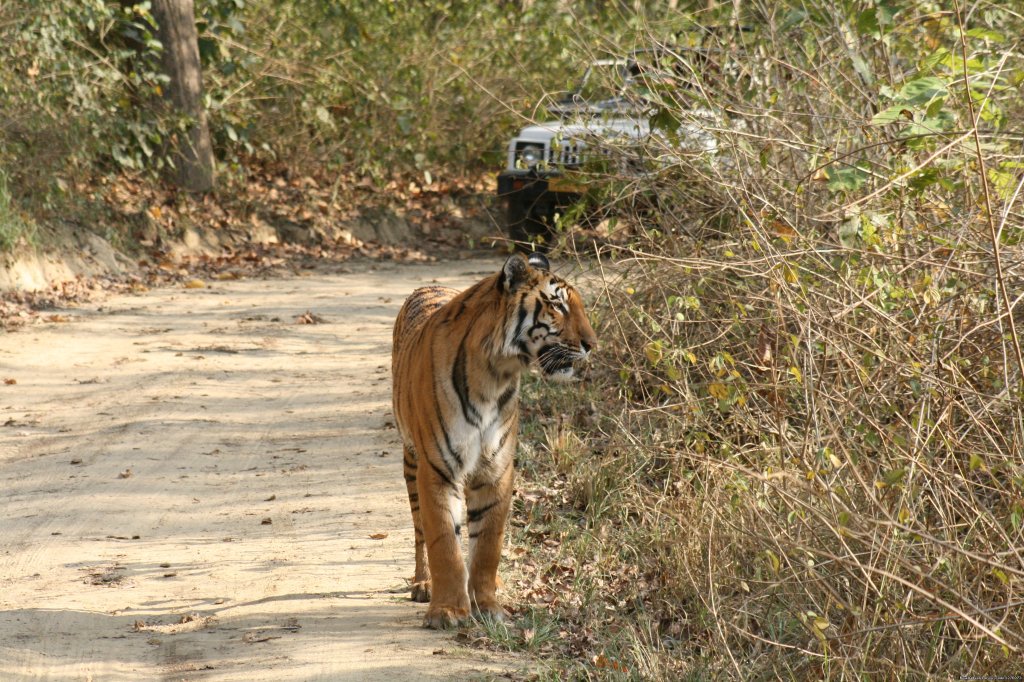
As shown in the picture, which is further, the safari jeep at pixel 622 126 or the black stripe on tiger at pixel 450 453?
the safari jeep at pixel 622 126

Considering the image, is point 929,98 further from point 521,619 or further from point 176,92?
point 176,92

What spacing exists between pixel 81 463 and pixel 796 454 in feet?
16.1

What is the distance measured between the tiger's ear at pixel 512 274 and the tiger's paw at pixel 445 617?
54.7 inches

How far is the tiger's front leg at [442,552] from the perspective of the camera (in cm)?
522

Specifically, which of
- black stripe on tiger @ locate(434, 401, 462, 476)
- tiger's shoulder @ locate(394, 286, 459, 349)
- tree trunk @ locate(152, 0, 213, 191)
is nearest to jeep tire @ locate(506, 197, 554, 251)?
tree trunk @ locate(152, 0, 213, 191)

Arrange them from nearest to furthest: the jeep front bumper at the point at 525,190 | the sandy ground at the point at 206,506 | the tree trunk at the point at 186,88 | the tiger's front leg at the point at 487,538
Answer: the sandy ground at the point at 206,506 < the tiger's front leg at the point at 487,538 < the jeep front bumper at the point at 525,190 < the tree trunk at the point at 186,88

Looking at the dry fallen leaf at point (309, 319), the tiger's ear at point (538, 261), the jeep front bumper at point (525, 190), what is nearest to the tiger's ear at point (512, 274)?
the tiger's ear at point (538, 261)

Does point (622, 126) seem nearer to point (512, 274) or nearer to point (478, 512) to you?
point (512, 274)

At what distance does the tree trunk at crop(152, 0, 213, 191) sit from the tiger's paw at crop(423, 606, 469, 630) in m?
11.6

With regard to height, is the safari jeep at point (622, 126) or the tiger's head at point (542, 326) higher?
the safari jeep at point (622, 126)

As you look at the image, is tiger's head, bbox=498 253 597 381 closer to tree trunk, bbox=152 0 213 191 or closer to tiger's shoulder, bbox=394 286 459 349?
tiger's shoulder, bbox=394 286 459 349

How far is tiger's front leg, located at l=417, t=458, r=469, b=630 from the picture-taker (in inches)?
205

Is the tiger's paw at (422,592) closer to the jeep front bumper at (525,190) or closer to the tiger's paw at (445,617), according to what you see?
the tiger's paw at (445,617)

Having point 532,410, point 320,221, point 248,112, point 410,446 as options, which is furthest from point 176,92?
point 410,446
